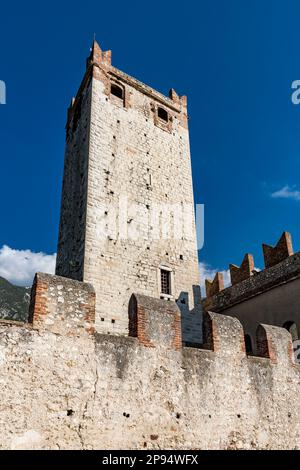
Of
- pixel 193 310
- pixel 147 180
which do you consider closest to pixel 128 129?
pixel 147 180

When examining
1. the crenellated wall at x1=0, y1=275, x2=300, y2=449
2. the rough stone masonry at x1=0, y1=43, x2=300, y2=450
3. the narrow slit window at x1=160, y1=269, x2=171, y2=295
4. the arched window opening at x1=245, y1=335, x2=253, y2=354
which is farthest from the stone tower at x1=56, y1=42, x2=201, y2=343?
the crenellated wall at x1=0, y1=275, x2=300, y2=449

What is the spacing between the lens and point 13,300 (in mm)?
78625

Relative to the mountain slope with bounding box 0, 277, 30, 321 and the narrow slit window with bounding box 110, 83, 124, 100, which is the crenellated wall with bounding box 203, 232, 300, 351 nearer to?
the narrow slit window with bounding box 110, 83, 124, 100

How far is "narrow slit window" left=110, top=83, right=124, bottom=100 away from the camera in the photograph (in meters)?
17.6

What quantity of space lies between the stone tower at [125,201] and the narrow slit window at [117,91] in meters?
0.04

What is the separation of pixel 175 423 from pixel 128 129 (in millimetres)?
12774

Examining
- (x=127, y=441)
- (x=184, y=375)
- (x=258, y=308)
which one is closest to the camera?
(x=127, y=441)

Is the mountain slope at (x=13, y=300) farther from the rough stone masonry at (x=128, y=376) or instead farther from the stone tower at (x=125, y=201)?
the rough stone masonry at (x=128, y=376)

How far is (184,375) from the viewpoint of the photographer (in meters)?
6.98

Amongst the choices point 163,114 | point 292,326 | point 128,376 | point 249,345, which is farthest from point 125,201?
point 128,376

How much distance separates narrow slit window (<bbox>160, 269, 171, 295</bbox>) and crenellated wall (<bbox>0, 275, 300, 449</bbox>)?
6.70 metres

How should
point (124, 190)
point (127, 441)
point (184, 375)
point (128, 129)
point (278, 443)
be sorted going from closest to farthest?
point (127, 441) < point (184, 375) < point (278, 443) < point (124, 190) < point (128, 129)

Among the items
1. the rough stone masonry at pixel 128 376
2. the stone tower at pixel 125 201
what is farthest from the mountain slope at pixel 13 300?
the rough stone masonry at pixel 128 376

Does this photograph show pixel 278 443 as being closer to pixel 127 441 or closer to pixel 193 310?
pixel 127 441
